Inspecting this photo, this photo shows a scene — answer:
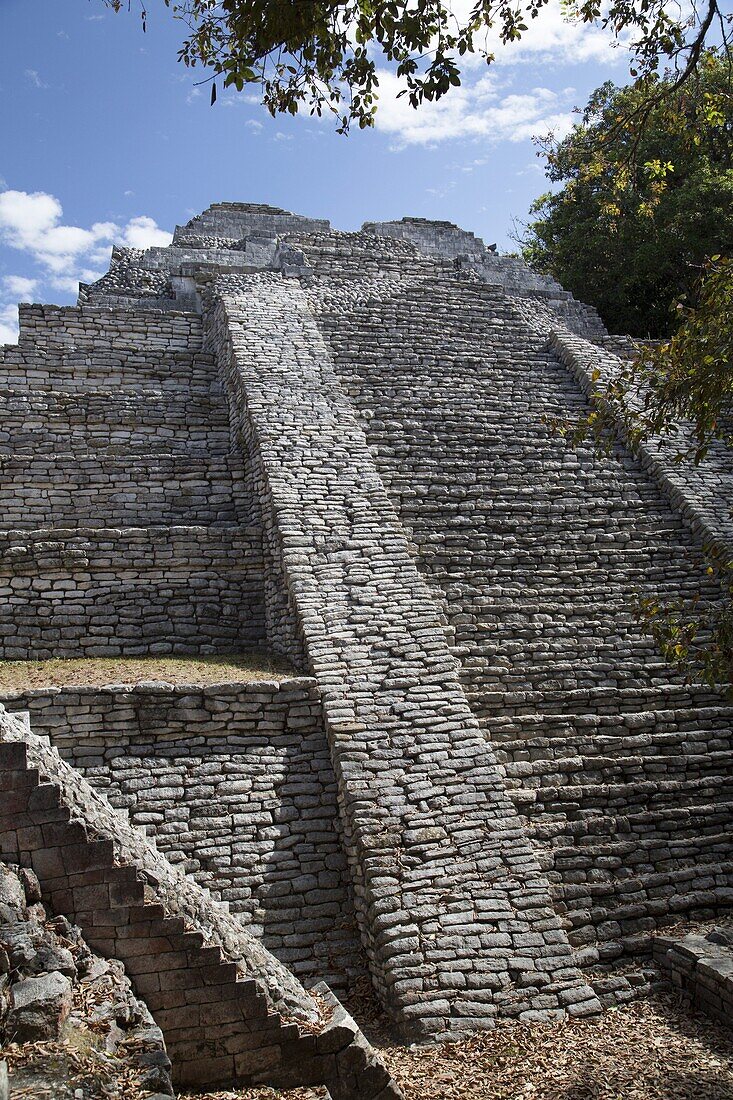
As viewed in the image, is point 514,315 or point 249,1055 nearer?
point 249,1055

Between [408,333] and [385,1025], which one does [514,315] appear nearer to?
[408,333]

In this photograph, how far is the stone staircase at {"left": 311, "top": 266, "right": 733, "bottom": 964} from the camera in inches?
301

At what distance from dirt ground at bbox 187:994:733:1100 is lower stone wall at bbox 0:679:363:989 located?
1.13 metres

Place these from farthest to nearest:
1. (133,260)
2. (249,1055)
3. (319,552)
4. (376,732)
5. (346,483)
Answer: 1. (133,260)
2. (346,483)
3. (319,552)
4. (376,732)
5. (249,1055)

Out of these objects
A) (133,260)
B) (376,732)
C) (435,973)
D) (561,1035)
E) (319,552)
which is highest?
(133,260)

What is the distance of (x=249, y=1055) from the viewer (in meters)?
4.82

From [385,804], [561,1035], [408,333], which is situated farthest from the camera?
[408,333]

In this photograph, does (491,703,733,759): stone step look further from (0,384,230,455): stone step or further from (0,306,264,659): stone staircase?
(0,384,230,455): stone step

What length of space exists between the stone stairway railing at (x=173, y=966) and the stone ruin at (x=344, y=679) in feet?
0.05

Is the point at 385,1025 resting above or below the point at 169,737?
below

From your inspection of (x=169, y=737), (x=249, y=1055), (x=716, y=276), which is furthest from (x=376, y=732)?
(x=716, y=276)

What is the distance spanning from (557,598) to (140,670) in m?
4.62

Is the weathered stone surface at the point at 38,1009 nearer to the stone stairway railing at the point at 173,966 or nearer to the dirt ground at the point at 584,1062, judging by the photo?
the stone stairway railing at the point at 173,966

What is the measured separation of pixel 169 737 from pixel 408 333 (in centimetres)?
878
